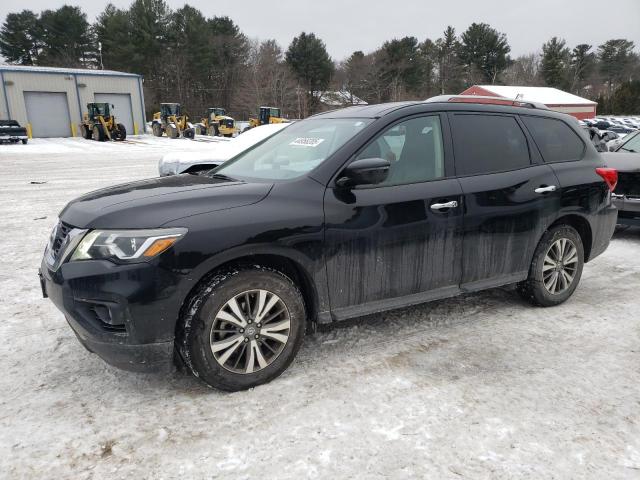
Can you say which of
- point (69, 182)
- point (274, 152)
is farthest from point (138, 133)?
point (274, 152)

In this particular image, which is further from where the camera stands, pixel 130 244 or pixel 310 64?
pixel 310 64

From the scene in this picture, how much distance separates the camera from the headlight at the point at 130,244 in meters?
2.59

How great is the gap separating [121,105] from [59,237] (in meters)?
40.6

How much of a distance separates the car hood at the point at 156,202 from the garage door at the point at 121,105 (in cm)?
3955

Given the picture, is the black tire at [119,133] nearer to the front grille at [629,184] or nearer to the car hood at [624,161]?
the car hood at [624,161]

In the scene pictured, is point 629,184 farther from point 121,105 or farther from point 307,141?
point 121,105

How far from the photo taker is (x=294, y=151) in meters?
3.68

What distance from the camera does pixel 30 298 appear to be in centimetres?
445

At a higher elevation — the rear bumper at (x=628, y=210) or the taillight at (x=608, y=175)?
the taillight at (x=608, y=175)

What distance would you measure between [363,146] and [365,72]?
63.8 m

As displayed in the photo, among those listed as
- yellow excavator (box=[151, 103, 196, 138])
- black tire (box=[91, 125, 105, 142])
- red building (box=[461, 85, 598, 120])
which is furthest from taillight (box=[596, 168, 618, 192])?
red building (box=[461, 85, 598, 120])

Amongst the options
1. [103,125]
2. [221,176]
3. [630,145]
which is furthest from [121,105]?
[221,176]

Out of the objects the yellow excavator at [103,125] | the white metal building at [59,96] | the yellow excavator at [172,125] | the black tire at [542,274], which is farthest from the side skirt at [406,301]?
the white metal building at [59,96]

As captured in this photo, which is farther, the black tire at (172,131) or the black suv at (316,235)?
the black tire at (172,131)
